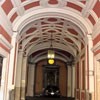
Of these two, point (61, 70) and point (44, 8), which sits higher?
point (44, 8)

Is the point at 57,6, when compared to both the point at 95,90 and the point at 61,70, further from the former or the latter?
the point at 61,70

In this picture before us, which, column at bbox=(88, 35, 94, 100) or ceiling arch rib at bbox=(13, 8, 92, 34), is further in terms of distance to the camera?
ceiling arch rib at bbox=(13, 8, 92, 34)

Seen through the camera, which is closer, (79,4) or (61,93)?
(79,4)

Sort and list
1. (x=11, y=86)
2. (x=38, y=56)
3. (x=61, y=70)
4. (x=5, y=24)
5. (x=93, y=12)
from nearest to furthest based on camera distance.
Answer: (x=5, y=24) → (x=93, y=12) → (x=11, y=86) → (x=38, y=56) → (x=61, y=70)

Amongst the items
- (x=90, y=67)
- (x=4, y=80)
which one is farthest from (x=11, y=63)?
(x=90, y=67)

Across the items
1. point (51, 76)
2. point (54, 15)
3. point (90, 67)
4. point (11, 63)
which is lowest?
point (51, 76)

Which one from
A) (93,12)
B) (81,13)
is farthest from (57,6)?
(93,12)

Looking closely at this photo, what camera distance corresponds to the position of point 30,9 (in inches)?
279

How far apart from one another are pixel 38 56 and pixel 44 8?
11.3 m

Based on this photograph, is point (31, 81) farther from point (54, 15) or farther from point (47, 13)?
point (47, 13)

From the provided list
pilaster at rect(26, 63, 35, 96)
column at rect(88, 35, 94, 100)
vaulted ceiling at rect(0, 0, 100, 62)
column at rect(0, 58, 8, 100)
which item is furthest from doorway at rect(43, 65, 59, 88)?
column at rect(0, 58, 8, 100)

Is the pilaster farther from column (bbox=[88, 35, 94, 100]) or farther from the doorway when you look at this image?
column (bbox=[88, 35, 94, 100])

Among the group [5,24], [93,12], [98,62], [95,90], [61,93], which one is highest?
[93,12]

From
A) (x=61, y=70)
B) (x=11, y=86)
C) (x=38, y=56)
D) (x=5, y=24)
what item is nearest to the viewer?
(x=5, y=24)
